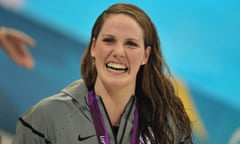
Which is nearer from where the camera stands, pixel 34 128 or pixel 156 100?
pixel 34 128

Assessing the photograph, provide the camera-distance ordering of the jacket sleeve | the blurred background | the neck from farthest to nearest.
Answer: the blurred background, the neck, the jacket sleeve

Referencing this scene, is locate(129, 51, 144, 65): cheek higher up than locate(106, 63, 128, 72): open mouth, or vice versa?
locate(129, 51, 144, 65): cheek

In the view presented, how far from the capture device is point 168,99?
5.74 feet

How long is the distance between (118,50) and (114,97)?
0.63 ft

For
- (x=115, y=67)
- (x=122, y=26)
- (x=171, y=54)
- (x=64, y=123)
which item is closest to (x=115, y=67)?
(x=115, y=67)

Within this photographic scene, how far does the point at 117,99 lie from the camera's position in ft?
5.41

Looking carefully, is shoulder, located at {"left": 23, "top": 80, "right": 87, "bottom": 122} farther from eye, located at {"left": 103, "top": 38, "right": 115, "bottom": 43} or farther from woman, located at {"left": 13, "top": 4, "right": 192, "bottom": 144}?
eye, located at {"left": 103, "top": 38, "right": 115, "bottom": 43}

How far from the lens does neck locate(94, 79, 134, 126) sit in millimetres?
1621

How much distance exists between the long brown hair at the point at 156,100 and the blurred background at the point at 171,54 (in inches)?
38.3

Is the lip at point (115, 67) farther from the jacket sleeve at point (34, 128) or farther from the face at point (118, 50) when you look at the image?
the jacket sleeve at point (34, 128)

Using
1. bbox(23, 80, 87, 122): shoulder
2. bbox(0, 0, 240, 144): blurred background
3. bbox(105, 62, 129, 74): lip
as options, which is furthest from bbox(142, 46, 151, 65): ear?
bbox(0, 0, 240, 144): blurred background

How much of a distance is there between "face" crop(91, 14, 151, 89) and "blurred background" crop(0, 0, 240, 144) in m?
1.18

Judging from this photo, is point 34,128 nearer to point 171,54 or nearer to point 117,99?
point 117,99

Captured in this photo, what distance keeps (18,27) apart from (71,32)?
11.6 inches
